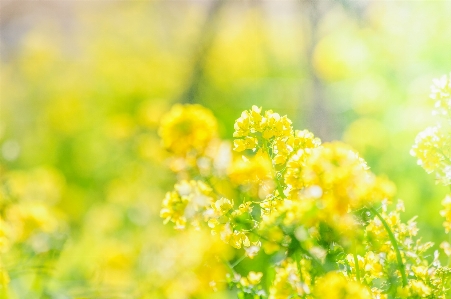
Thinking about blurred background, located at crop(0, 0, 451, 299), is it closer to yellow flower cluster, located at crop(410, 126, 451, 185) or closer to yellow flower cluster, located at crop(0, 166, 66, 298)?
yellow flower cluster, located at crop(0, 166, 66, 298)

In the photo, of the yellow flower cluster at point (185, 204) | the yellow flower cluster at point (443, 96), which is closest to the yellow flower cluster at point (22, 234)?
the yellow flower cluster at point (185, 204)

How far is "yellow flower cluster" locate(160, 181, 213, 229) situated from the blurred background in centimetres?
11

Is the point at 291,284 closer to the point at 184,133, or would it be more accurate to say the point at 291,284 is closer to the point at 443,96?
the point at 443,96

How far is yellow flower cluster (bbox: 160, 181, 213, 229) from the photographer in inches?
27.2

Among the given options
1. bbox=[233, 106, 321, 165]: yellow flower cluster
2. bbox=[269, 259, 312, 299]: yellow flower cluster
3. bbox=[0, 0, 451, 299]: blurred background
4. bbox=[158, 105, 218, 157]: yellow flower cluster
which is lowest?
bbox=[269, 259, 312, 299]: yellow flower cluster

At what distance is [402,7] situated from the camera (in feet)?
6.13

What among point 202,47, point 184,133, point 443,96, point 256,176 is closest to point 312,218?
point 256,176

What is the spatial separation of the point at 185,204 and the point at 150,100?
2498 millimetres

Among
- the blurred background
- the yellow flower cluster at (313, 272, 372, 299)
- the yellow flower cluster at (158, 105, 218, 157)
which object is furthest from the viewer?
the blurred background

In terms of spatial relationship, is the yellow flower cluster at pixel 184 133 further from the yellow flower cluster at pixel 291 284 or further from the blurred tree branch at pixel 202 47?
the blurred tree branch at pixel 202 47

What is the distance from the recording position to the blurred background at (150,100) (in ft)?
4.89

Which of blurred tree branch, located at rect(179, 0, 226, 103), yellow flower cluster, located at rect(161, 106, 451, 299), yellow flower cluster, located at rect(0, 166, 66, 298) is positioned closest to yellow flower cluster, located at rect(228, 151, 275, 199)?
yellow flower cluster, located at rect(161, 106, 451, 299)

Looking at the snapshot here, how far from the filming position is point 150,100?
10.3ft

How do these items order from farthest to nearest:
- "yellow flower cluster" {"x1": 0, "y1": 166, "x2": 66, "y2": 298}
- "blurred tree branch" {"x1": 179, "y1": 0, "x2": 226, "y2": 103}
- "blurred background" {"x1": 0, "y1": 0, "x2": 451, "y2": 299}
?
"blurred tree branch" {"x1": 179, "y1": 0, "x2": 226, "y2": 103} < "blurred background" {"x1": 0, "y1": 0, "x2": 451, "y2": 299} < "yellow flower cluster" {"x1": 0, "y1": 166, "x2": 66, "y2": 298}
